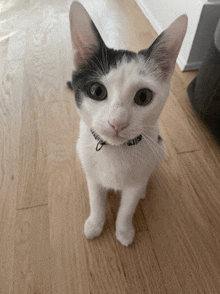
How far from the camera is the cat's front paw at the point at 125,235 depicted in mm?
911

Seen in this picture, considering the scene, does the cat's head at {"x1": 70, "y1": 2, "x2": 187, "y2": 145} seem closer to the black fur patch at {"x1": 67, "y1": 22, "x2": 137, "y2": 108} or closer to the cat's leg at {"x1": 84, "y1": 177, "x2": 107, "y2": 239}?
the black fur patch at {"x1": 67, "y1": 22, "x2": 137, "y2": 108}

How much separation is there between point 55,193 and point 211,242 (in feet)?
2.53

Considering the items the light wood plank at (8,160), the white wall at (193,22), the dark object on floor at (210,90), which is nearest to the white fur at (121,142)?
the light wood plank at (8,160)

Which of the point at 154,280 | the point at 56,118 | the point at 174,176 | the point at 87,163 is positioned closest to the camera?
the point at 87,163

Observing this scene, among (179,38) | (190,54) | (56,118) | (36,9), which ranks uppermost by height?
(179,38)

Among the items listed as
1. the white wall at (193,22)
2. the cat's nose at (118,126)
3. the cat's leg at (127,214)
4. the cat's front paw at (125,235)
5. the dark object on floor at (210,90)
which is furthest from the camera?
the white wall at (193,22)

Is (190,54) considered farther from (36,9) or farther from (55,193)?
(36,9)

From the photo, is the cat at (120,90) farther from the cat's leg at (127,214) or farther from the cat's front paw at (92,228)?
the cat's front paw at (92,228)

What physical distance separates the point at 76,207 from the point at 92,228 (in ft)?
0.52

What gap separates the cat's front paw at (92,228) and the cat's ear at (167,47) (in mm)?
664

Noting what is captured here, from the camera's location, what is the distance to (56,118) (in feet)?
4.59

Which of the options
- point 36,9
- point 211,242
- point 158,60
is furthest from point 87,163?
point 36,9

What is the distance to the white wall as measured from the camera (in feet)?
4.52

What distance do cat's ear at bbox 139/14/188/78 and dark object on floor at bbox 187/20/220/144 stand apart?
2.29ft
